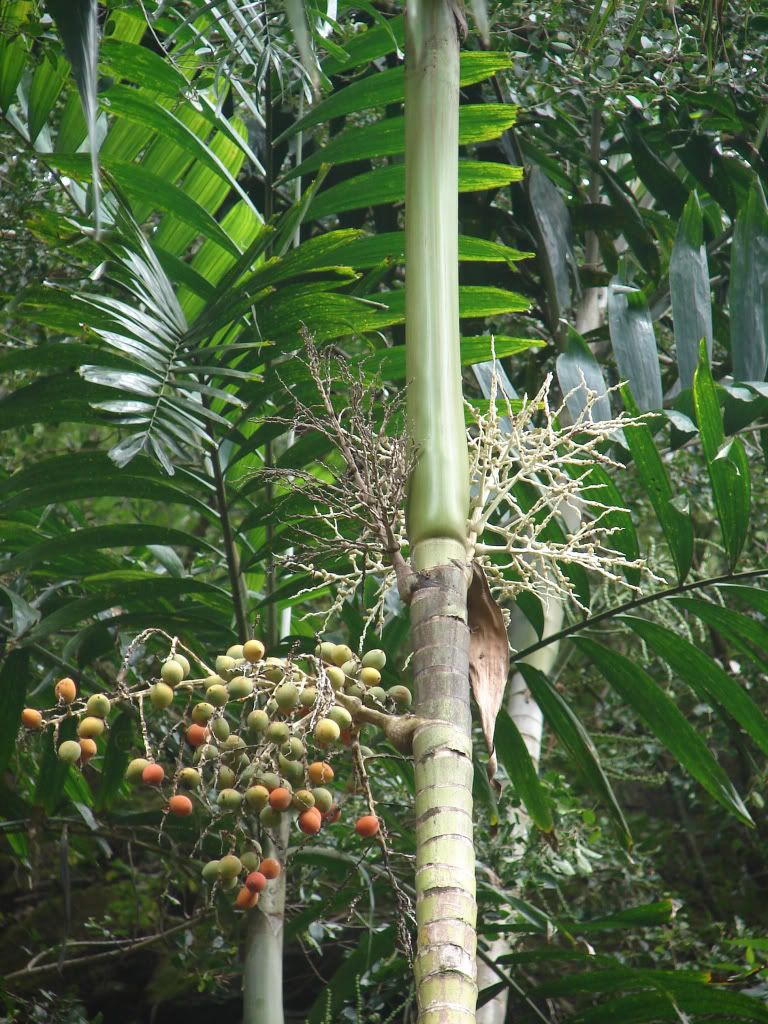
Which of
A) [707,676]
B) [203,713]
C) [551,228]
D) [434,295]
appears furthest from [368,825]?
[551,228]

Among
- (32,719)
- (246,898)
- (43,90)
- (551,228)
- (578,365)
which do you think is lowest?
(246,898)

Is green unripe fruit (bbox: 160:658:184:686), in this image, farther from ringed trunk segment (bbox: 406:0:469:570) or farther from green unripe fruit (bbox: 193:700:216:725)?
ringed trunk segment (bbox: 406:0:469:570)

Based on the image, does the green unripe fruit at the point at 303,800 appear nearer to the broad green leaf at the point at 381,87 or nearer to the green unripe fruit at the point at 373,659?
the green unripe fruit at the point at 373,659

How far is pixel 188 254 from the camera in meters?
3.22

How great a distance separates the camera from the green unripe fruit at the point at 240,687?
797 millimetres

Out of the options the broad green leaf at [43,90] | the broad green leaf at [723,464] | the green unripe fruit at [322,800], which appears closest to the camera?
the green unripe fruit at [322,800]

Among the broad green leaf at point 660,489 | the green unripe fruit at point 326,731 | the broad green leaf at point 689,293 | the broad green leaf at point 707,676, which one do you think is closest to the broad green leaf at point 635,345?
the broad green leaf at point 689,293

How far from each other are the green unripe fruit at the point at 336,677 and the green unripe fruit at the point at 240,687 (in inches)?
2.4

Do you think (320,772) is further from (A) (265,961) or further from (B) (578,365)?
(B) (578,365)

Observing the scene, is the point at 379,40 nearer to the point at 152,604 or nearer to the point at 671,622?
the point at 152,604

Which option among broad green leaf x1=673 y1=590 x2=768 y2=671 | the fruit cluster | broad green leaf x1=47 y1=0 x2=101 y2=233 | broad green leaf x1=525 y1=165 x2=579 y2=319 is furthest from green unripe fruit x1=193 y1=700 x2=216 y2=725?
broad green leaf x1=525 y1=165 x2=579 y2=319

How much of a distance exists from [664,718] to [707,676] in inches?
3.5

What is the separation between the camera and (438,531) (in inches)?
31.4

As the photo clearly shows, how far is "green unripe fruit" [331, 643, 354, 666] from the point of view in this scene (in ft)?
2.68
